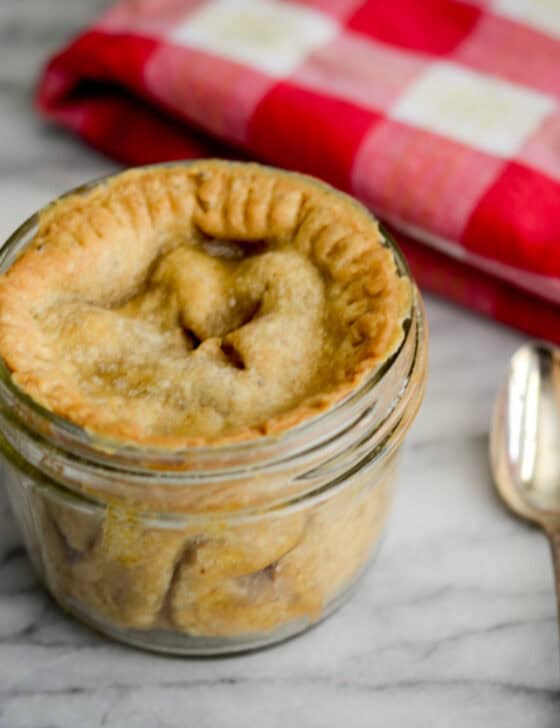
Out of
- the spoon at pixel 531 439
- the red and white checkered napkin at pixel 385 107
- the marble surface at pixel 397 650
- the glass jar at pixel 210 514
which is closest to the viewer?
the glass jar at pixel 210 514

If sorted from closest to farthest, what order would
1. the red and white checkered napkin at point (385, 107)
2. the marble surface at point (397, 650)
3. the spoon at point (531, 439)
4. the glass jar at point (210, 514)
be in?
the glass jar at point (210, 514), the marble surface at point (397, 650), the spoon at point (531, 439), the red and white checkered napkin at point (385, 107)

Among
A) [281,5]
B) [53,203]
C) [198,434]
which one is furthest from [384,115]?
[198,434]

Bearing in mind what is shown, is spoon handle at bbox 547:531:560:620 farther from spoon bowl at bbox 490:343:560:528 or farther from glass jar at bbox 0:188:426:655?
glass jar at bbox 0:188:426:655

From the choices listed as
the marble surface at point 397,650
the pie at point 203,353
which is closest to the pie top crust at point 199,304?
the pie at point 203,353

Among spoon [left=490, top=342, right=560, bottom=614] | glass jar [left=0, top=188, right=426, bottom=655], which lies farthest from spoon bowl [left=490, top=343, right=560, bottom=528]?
glass jar [left=0, top=188, right=426, bottom=655]

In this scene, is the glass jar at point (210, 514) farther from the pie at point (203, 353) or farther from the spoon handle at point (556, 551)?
the spoon handle at point (556, 551)

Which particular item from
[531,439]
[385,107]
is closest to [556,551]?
[531,439]

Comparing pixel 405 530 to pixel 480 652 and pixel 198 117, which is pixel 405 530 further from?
pixel 198 117

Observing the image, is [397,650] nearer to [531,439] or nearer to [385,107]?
[531,439]
